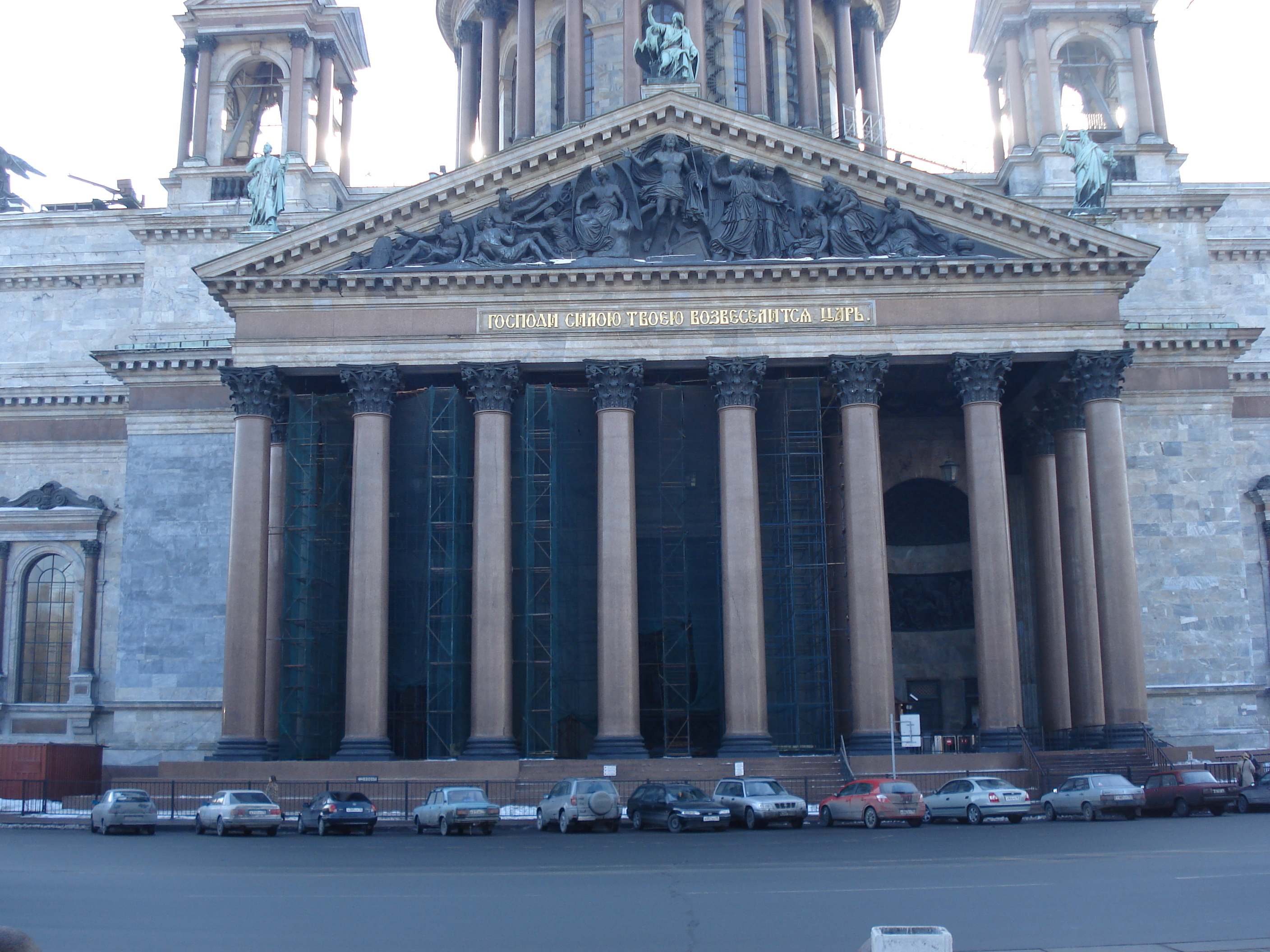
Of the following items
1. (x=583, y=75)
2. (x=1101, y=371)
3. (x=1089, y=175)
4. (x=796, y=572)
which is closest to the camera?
(x=1101, y=371)

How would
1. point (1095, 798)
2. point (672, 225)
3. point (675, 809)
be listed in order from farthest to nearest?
point (672, 225), point (1095, 798), point (675, 809)

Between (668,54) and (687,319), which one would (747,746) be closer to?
(687,319)

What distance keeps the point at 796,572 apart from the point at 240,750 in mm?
17001

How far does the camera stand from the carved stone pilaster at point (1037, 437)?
43000 mm

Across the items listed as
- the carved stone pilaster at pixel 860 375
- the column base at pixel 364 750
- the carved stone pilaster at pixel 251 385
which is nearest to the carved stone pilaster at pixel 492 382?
the carved stone pilaster at pixel 251 385

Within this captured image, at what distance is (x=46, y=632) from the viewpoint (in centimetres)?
4944

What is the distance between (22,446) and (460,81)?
88.3ft

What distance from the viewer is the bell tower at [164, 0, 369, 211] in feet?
164

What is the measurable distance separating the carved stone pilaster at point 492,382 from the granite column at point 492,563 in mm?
19

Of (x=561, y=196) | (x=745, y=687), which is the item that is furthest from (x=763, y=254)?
(x=745, y=687)

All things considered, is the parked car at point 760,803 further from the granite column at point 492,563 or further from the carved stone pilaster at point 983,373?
the carved stone pilaster at point 983,373

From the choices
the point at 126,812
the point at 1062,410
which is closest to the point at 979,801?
the point at 1062,410

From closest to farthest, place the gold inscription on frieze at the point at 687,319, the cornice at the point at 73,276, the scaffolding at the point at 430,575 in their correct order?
the scaffolding at the point at 430,575 → the gold inscription on frieze at the point at 687,319 → the cornice at the point at 73,276

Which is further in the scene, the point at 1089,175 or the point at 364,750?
the point at 1089,175
